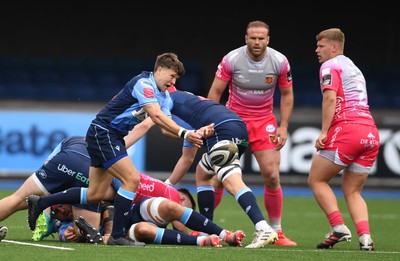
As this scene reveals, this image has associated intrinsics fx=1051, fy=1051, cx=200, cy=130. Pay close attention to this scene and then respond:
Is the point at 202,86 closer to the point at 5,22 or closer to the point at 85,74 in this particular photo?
the point at 85,74

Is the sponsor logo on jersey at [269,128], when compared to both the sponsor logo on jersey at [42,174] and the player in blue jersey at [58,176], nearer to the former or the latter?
the player in blue jersey at [58,176]

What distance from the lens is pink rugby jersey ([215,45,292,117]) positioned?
1053 centimetres

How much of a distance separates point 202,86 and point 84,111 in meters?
5.02

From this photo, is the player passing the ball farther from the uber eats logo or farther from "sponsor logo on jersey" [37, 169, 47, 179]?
the uber eats logo

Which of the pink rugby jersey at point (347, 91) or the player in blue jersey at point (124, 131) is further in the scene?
the pink rugby jersey at point (347, 91)

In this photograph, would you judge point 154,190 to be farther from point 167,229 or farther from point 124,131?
point 124,131

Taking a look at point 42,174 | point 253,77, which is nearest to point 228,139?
point 253,77

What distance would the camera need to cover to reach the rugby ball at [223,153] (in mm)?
9242

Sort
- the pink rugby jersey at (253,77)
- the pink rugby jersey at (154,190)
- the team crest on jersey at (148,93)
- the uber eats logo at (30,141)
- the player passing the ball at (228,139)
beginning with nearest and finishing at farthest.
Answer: the player passing the ball at (228,139) → the team crest on jersey at (148,93) → the pink rugby jersey at (154,190) → the pink rugby jersey at (253,77) → the uber eats logo at (30,141)

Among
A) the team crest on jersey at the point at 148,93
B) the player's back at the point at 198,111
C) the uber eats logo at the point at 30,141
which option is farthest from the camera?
the uber eats logo at the point at 30,141

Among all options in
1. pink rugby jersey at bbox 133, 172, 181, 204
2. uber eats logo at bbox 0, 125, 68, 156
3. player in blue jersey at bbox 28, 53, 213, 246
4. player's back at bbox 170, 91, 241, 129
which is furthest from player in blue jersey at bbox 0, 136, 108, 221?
uber eats logo at bbox 0, 125, 68, 156

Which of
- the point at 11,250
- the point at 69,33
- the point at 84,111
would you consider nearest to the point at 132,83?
the point at 11,250

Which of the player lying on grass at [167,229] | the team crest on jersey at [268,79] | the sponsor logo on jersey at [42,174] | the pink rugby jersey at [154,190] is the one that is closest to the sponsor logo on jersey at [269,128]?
the team crest on jersey at [268,79]

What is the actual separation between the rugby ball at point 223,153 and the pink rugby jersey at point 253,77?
4.53ft
